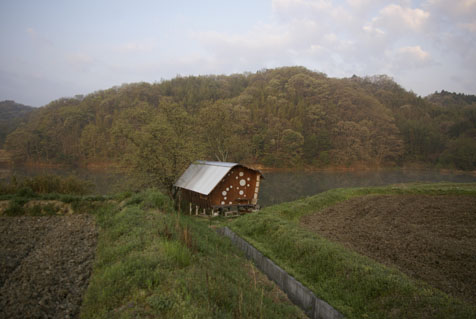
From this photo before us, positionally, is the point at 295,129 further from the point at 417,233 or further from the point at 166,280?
the point at 166,280

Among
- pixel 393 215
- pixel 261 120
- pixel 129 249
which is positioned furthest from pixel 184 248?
pixel 261 120

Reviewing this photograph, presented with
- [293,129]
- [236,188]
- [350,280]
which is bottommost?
[350,280]

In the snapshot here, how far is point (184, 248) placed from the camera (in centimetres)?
701

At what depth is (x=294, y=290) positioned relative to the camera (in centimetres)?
804

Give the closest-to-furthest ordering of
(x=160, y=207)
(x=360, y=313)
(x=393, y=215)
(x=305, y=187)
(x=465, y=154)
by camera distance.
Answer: (x=360, y=313)
(x=160, y=207)
(x=393, y=215)
(x=305, y=187)
(x=465, y=154)

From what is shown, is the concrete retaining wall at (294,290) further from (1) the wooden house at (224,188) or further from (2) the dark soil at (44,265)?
(1) the wooden house at (224,188)

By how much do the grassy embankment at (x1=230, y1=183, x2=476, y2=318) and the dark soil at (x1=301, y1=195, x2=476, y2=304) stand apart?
2.15 feet

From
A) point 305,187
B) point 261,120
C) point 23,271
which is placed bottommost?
point 305,187

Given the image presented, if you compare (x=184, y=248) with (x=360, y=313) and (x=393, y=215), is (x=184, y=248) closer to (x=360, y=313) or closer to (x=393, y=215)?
(x=360, y=313)

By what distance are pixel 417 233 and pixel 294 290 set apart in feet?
18.1

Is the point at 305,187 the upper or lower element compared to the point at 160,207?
lower

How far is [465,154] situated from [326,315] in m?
72.8

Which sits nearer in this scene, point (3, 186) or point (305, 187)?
point (3, 186)

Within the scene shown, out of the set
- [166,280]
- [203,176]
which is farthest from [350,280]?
[203,176]
